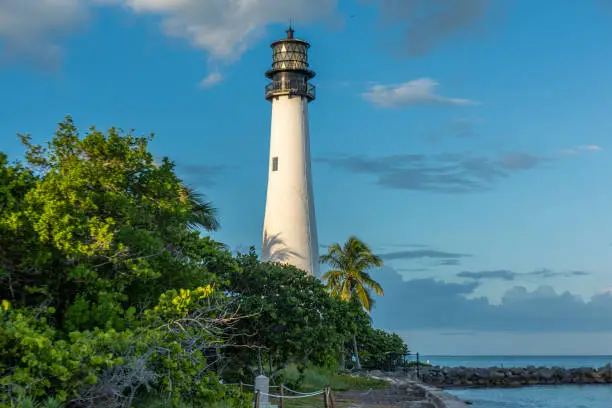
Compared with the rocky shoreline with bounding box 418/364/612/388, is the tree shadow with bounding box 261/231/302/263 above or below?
above

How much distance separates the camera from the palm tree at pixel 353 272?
150ft

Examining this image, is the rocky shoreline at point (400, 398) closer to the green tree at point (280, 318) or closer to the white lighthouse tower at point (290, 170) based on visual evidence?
the green tree at point (280, 318)

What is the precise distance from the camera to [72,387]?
520 inches

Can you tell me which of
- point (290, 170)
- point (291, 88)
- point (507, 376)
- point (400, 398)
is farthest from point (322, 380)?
point (507, 376)

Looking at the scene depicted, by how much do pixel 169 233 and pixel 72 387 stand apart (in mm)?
4905

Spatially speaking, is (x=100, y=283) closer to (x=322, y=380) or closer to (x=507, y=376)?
(x=322, y=380)

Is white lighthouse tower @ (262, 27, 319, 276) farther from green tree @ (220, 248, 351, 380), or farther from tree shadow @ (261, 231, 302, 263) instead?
green tree @ (220, 248, 351, 380)

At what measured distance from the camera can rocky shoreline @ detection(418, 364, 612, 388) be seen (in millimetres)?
51781

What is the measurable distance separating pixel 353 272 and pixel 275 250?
29.0ft

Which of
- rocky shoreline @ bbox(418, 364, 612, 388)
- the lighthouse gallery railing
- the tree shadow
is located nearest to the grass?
the tree shadow

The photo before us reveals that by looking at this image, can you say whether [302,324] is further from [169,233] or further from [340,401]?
[169,233]

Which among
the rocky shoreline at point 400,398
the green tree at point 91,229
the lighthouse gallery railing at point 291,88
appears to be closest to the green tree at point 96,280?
the green tree at point 91,229

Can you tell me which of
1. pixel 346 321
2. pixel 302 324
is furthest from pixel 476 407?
pixel 302 324

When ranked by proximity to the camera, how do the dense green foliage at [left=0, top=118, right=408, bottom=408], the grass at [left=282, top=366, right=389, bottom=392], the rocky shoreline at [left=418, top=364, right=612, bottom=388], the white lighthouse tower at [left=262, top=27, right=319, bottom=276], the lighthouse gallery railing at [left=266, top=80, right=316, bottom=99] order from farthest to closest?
the rocky shoreline at [left=418, top=364, right=612, bottom=388]
the lighthouse gallery railing at [left=266, top=80, right=316, bottom=99]
the white lighthouse tower at [left=262, top=27, right=319, bottom=276]
the grass at [left=282, top=366, right=389, bottom=392]
the dense green foliage at [left=0, top=118, right=408, bottom=408]
